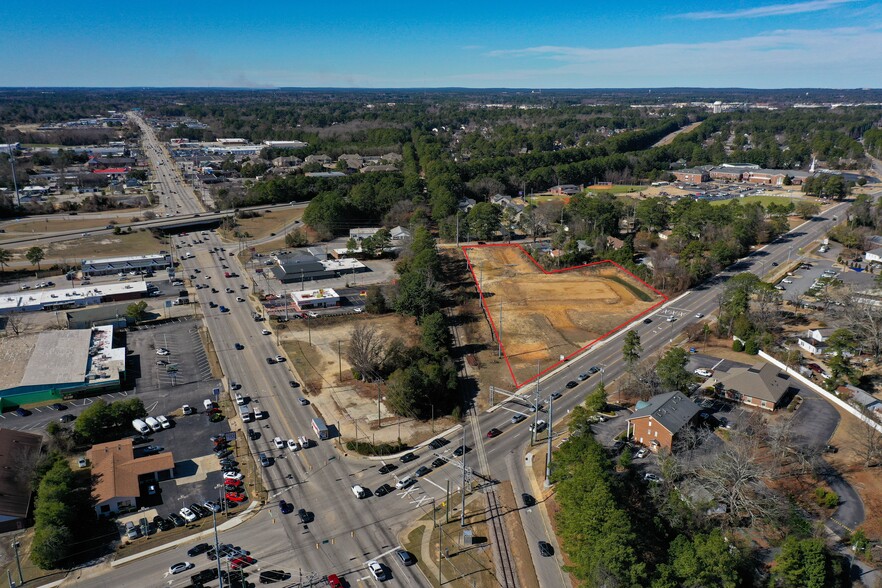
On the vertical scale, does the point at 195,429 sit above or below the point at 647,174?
below

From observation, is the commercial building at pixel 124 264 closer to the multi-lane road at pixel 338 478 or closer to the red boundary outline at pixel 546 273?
the multi-lane road at pixel 338 478

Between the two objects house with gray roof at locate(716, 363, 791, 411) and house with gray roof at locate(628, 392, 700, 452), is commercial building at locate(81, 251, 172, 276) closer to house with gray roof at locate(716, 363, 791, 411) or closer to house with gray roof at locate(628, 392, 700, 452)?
house with gray roof at locate(628, 392, 700, 452)

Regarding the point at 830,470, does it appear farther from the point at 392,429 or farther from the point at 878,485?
the point at 392,429

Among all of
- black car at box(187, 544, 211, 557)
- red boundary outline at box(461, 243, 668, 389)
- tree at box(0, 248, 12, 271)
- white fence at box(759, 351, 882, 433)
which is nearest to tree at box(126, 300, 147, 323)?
tree at box(0, 248, 12, 271)

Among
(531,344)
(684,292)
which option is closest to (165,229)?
(531,344)

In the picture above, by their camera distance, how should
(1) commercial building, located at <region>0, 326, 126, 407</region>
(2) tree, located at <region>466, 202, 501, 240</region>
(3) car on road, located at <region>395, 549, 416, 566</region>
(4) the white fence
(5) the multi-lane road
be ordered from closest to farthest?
(3) car on road, located at <region>395, 549, 416, 566</region> < (5) the multi-lane road < (4) the white fence < (1) commercial building, located at <region>0, 326, 126, 407</region> < (2) tree, located at <region>466, 202, 501, 240</region>

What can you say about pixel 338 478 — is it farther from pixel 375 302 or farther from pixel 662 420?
pixel 375 302
